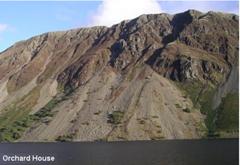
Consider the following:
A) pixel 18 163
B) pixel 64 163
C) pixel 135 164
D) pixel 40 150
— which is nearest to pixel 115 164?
pixel 135 164

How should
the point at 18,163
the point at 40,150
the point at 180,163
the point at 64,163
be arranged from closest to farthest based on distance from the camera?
the point at 18,163
the point at 180,163
the point at 64,163
the point at 40,150

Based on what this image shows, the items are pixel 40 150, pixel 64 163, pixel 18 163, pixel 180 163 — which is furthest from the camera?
pixel 40 150

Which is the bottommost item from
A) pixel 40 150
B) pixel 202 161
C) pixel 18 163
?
pixel 40 150

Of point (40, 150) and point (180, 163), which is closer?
point (180, 163)

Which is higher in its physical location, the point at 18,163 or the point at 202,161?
the point at 18,163

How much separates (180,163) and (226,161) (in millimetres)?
10122

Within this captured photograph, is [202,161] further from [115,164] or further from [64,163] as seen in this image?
[64,163]

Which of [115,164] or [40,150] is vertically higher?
[115,164]

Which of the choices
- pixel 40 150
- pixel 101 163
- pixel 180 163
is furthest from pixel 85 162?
pixel 40 150

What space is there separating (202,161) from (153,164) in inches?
431

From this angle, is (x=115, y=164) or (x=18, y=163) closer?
(x=18, y=163)

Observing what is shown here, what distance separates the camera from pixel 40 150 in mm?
173250

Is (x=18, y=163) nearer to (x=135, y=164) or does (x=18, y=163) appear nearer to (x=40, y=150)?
(x=135, y=164)

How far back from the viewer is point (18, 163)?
199 feet
